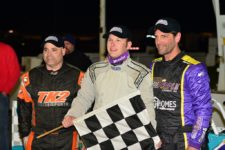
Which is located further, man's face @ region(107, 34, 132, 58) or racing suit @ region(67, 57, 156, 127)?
man's face @ region(107, 34, 132, 58)

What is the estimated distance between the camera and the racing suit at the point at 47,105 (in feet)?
15.2

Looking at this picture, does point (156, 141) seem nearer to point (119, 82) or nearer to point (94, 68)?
point (119, 82)

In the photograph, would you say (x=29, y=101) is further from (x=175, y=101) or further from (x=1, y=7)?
(x=1, y=7)

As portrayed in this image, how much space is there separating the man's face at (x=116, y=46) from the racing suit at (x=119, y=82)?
0.32 feet

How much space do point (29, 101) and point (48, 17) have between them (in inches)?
2370

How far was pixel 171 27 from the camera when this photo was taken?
401cm

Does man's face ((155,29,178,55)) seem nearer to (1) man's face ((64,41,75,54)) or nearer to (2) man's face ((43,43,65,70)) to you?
(2) man's face ((43,43,65,70))

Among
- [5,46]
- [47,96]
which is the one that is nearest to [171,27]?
[47,96]

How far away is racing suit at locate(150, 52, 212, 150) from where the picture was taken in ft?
12.5

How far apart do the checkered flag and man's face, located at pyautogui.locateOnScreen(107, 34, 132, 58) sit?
426 mm

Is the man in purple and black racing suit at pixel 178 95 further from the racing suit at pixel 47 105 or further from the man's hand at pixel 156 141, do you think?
the racing suit at pixel 47 105

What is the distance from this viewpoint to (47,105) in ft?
15.2

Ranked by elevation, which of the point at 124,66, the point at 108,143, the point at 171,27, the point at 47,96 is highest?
the point at 171,27

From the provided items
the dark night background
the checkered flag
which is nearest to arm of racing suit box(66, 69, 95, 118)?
the checkered flag
